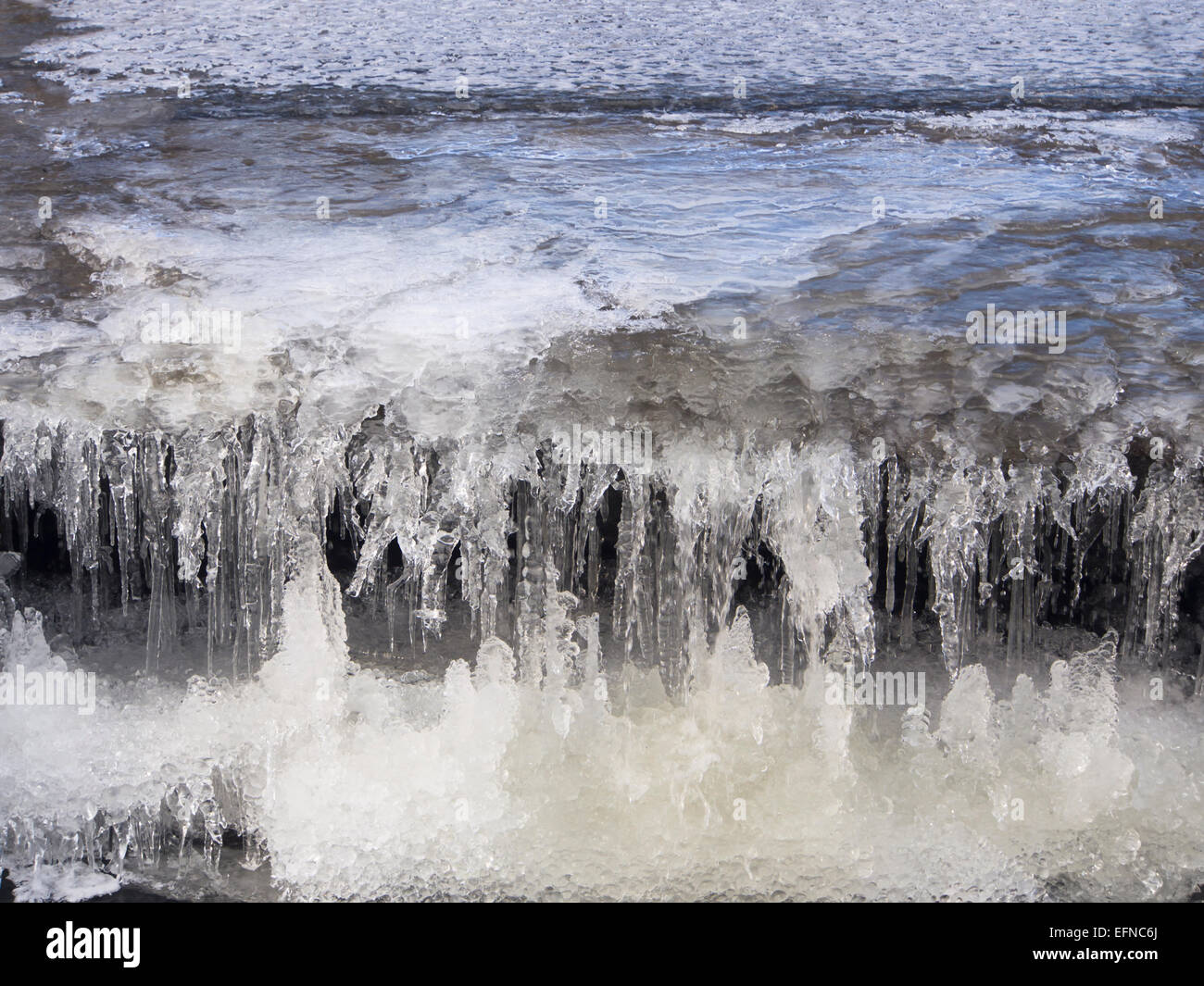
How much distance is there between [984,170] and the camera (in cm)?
476

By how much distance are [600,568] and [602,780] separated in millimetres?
639

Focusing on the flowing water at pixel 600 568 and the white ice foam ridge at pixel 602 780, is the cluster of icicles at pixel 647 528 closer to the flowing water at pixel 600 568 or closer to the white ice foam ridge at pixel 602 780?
the flowing water at pixel 600 568

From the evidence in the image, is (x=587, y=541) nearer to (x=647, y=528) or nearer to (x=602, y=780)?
(x=647, y=528)

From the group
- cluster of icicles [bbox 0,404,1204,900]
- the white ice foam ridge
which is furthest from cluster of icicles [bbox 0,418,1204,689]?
the white ice foam ridge

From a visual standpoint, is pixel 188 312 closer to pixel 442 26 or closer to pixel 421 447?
pixel 421 447

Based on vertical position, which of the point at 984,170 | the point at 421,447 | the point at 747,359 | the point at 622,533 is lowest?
the point at 622,533

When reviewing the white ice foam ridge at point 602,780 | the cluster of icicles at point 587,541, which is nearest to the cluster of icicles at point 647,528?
the cluster of icicles at point 587,541

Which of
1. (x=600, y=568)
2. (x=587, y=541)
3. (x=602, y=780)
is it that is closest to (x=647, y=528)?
(x=587, y=541)

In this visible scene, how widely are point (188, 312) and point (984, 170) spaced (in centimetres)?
306

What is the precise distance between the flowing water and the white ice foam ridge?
1cm

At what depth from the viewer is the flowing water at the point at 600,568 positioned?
321 cm

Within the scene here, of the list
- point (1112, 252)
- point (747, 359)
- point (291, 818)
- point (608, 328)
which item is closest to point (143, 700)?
point (291, 818)

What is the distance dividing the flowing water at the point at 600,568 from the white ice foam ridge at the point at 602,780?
10mm

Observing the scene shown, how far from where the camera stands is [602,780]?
3.31 m
